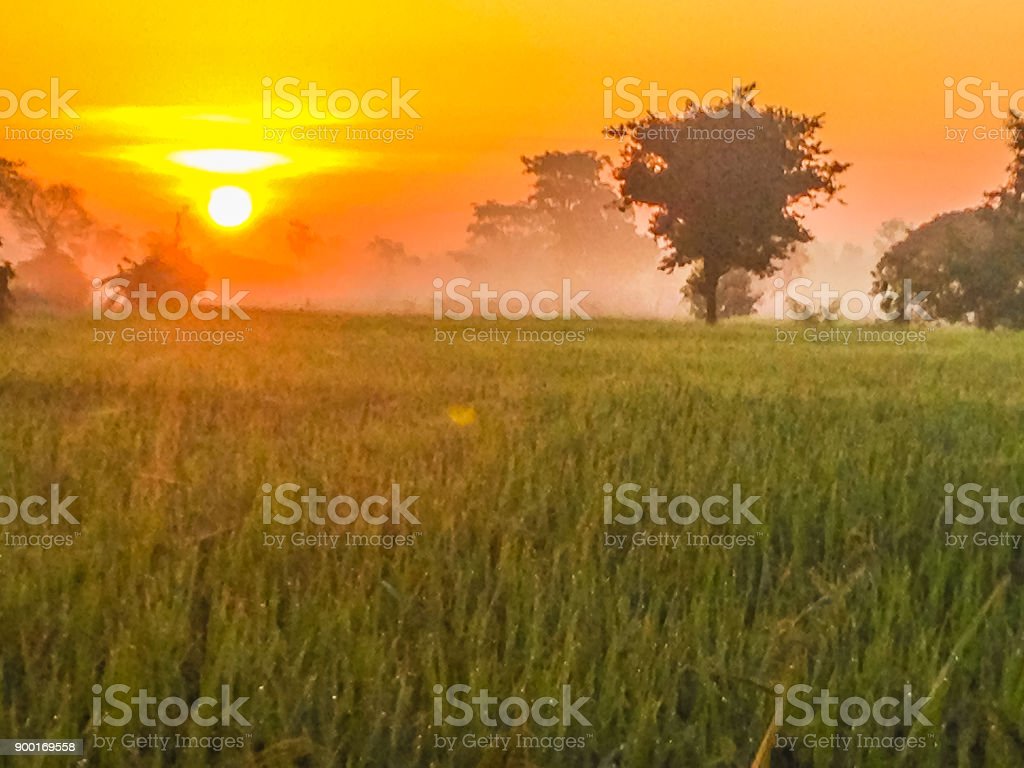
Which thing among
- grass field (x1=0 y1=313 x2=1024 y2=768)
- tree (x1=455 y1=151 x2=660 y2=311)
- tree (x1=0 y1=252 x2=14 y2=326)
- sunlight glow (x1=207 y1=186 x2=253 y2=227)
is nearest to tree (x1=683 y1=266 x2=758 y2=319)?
tree (x1=455 y1=151 x2=660 y2=311)

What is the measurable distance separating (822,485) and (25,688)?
17.2ft

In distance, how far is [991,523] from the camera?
21.1ft

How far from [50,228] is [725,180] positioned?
123 ft

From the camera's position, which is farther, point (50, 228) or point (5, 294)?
point (50, 228)

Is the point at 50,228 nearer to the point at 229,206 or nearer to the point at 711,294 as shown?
the point at 229,206

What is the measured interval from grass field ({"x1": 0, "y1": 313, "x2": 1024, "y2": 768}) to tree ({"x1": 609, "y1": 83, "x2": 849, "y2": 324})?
96.3ft

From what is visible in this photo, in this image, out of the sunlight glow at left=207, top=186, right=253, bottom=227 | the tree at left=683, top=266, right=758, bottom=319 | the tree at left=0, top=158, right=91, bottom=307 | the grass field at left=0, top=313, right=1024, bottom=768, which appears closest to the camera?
the grass field at left=0, top=313, right=1024, bottom=768

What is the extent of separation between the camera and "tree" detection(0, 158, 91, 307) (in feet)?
161

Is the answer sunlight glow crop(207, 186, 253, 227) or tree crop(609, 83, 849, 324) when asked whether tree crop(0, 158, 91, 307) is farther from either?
tree crop(609, 83, 849, 324)

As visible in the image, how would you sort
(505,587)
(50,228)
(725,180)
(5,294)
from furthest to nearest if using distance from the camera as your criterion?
(50,228)
(725,180)
(5,294)
(505,587)

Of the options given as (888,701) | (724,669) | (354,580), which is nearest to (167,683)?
(354,580)

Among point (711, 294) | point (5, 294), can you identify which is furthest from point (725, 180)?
point (5, 294)

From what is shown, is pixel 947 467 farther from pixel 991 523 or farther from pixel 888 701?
pixel 888 701

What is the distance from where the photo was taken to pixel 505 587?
5031mm
